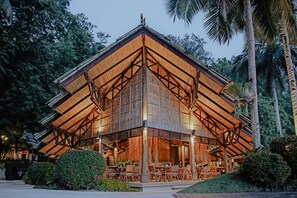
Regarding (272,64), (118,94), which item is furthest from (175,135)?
(272,64)

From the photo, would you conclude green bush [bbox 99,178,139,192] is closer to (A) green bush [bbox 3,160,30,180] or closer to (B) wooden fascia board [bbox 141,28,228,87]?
(B) wooden fascia board [bbox 141,28,228,87]

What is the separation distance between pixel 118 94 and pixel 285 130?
19.6m

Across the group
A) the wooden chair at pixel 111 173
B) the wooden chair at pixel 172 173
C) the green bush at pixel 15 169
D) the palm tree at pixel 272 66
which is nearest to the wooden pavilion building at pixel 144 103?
the wooden chair at pixel 172 173

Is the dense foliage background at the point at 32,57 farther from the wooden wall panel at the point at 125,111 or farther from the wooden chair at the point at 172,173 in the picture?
the wooden chair at the point at 172,173

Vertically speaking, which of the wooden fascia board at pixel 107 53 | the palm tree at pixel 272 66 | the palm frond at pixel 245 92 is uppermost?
the palm tree at pixel 272 66

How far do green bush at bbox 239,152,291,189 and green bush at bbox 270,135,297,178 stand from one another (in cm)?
53

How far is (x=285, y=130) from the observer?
26.8 m

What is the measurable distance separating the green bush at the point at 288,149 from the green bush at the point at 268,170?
53 cm

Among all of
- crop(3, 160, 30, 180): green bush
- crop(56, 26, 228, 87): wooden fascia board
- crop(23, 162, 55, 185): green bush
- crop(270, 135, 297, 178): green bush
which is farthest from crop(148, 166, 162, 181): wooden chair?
crop(3, 160, 30, 180): green bush

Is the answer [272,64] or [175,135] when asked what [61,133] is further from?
[272,64]

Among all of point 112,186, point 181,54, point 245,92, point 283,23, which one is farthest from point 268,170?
point 283,23

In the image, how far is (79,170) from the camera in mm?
8906

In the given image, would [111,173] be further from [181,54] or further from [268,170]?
[268,170]

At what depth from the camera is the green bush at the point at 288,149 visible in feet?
27.3
